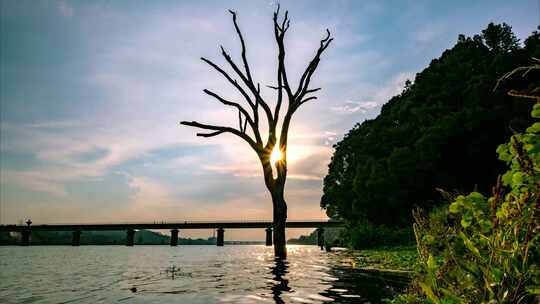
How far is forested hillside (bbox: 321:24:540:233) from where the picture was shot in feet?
97.8

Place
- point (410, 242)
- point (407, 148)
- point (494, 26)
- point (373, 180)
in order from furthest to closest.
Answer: point (494, 26) < point (373, 180) < point (407, 148) < point (410, 242)

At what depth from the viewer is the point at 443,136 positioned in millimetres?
30594

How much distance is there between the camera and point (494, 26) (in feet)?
166

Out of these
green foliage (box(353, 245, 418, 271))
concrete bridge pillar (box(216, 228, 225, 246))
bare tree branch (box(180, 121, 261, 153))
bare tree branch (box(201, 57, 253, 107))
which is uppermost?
bare tree branch (box(201, 57, 253, 107))

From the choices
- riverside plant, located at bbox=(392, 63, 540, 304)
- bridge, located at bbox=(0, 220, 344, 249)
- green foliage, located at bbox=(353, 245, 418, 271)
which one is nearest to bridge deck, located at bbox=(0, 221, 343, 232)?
bridge, located at bbox=(0, 220, 344, 249)

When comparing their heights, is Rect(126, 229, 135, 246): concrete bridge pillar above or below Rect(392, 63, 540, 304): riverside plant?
above

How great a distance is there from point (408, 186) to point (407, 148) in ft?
10.5

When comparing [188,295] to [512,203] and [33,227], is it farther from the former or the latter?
[33,227]

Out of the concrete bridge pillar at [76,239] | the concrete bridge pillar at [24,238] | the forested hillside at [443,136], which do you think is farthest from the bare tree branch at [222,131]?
the concrete bridge pillar at [24,238]

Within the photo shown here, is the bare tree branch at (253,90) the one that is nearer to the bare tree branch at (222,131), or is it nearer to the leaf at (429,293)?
the bare tree branch at (222,131)

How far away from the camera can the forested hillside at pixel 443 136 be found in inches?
1174

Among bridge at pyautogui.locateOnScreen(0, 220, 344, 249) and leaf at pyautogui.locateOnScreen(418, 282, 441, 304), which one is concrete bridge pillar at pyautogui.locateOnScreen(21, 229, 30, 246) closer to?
bridge at pyautogui.locateOnScreen(0, 220, 344, 249)

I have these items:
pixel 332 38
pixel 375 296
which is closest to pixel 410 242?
pixel 332 38

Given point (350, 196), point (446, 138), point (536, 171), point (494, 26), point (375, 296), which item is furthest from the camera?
point (494, 26)
